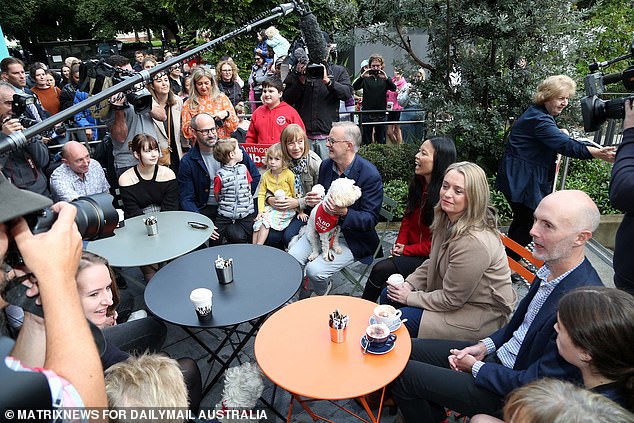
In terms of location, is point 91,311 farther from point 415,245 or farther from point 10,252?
point 415,245

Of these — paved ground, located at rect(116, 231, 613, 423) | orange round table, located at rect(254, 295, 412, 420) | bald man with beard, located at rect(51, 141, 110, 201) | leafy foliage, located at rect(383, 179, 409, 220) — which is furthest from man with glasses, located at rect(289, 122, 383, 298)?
bald man with beard, located at rect(51, 141, 110, 201)

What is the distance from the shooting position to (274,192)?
426 cm

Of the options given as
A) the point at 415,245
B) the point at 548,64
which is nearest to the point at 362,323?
the point at 415,245

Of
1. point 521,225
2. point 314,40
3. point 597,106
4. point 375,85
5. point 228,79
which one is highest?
point 314,40

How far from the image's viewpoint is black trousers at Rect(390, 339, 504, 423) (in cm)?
218

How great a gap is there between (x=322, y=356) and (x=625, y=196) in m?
1.85

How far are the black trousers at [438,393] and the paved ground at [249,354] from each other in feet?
1.60

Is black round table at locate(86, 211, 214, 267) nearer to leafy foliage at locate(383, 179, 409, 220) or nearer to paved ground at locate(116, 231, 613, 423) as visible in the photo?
paved ground at locate(116, 231, 613, 423)

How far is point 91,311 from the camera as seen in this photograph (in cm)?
223

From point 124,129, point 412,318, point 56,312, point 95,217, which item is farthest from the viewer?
point 124,129

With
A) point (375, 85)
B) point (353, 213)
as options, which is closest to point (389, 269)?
point (353, 213)

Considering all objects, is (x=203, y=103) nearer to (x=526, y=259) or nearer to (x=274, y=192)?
(x=274, y=192)

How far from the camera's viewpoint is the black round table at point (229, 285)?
8.64 feet

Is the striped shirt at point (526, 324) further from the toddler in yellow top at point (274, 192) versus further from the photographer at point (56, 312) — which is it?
the toddler in yellow top at point (274, 192)
